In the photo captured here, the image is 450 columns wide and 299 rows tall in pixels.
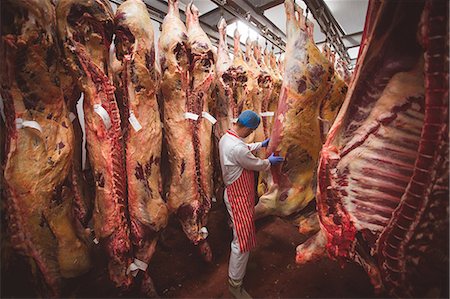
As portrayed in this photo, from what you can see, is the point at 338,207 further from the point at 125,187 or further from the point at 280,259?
the point at 280,259

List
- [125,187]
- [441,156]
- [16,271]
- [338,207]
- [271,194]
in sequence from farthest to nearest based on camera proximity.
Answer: [271,194] → [125,187] → [16,271] → [338,207] → [441,156]

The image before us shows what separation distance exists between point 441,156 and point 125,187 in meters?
1.81

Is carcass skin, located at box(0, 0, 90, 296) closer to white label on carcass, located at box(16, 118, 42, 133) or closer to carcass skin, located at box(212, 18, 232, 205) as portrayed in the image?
white label on carcass, located at box(16, 118, 42, 133)

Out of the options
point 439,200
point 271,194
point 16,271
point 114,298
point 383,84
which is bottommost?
point 114,298

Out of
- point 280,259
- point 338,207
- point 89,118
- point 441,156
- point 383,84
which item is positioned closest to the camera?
point 441,156

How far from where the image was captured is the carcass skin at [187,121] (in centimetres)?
207

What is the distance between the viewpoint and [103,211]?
5.60ft

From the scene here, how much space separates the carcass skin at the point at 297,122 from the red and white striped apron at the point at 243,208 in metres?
0.30

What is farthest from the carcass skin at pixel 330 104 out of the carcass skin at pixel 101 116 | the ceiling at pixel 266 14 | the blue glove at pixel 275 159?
the carcass skin at pixel 101 116

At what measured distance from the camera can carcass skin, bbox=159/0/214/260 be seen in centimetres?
207

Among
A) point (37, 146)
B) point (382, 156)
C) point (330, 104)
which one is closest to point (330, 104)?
point (330, 104)

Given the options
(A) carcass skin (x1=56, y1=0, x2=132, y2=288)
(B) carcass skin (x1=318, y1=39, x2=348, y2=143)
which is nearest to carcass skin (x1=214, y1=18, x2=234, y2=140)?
(B) carcass skin (x1=318, y1=39, x2=348, y2=143)

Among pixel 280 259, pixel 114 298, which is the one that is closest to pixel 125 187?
pixel 114 298

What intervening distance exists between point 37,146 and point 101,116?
1.29 feet
